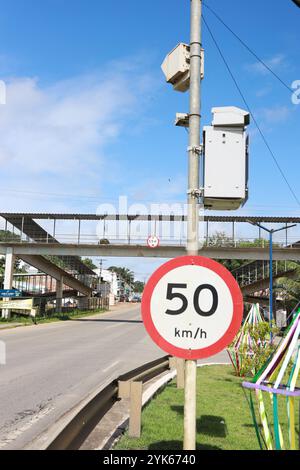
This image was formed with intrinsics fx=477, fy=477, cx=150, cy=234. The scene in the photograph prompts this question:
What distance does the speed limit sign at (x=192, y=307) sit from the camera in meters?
3.15

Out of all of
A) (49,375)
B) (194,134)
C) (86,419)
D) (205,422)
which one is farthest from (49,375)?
(194,134)

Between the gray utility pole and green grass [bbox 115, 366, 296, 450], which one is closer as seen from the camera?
the gray utility pole

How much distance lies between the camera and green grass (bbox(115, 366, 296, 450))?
5.82m

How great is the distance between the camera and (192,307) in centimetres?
320

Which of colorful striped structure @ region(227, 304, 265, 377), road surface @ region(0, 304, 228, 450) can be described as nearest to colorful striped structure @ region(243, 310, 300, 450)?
road surface @ region(0, 304, 228, 450)

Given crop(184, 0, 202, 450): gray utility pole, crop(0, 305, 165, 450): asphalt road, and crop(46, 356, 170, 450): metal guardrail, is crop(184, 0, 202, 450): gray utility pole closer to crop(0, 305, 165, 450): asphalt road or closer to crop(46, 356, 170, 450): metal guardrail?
crop(46, 356, 170, 450): metal guardrail

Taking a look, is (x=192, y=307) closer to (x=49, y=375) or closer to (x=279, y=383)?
(x=279, y=383)

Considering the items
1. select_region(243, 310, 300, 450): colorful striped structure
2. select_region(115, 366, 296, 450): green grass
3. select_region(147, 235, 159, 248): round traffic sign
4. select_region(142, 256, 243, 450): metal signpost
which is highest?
select_region(147, 235, 159, 248): round traffic sign

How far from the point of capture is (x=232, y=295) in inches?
128

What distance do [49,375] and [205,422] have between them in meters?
6.15
